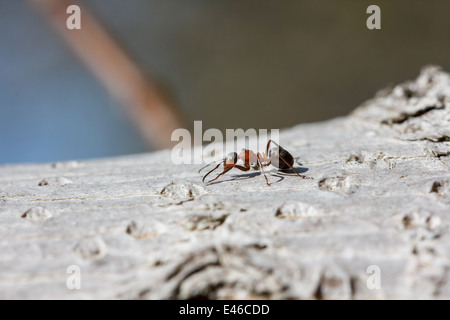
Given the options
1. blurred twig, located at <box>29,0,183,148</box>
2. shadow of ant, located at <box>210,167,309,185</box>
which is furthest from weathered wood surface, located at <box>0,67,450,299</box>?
blurred twig, located at <box>29,0,183,148</box>

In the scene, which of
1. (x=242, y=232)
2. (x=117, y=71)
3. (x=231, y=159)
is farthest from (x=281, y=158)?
(x=117, y=71)

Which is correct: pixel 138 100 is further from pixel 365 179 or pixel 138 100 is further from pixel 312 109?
pixel 365 179

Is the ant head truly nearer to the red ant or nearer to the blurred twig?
the red ant

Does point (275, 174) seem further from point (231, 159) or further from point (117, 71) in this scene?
point (117, 71)

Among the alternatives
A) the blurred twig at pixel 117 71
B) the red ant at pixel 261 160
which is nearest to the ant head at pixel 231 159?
the red ant at pixel 261 160

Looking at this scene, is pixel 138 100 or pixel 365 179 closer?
pixel 365 179
